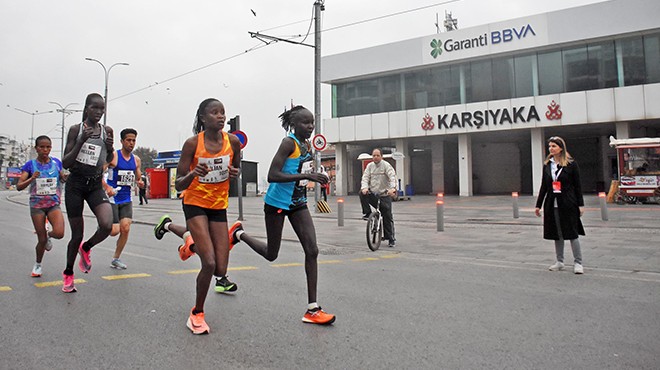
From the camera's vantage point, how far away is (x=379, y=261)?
23.5ft

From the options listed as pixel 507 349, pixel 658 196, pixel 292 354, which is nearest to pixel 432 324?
pixel 507 349

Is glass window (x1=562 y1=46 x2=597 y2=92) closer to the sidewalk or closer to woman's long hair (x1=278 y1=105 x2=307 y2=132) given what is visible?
the sidewalk

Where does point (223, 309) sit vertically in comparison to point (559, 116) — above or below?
below

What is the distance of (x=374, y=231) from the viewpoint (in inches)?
334

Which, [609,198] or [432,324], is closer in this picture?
[432,324]

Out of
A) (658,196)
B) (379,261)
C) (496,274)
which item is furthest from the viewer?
(658,196)

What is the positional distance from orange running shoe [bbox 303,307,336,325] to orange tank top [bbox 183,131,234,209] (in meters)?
1.13

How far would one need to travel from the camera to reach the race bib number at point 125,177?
6008mm

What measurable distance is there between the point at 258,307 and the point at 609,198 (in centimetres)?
2109

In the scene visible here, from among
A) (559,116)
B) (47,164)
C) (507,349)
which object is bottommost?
(507,349)

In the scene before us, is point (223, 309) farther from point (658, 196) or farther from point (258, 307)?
point (658, 196)

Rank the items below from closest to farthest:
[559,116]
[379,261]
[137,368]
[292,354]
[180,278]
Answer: [137,368] → [292,354] → [180,278] → [379,261] → [559,116]

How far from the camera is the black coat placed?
614cm

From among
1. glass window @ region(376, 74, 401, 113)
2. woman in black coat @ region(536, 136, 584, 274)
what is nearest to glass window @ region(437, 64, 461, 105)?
glass window @ region(376, 74, 401, 113)
